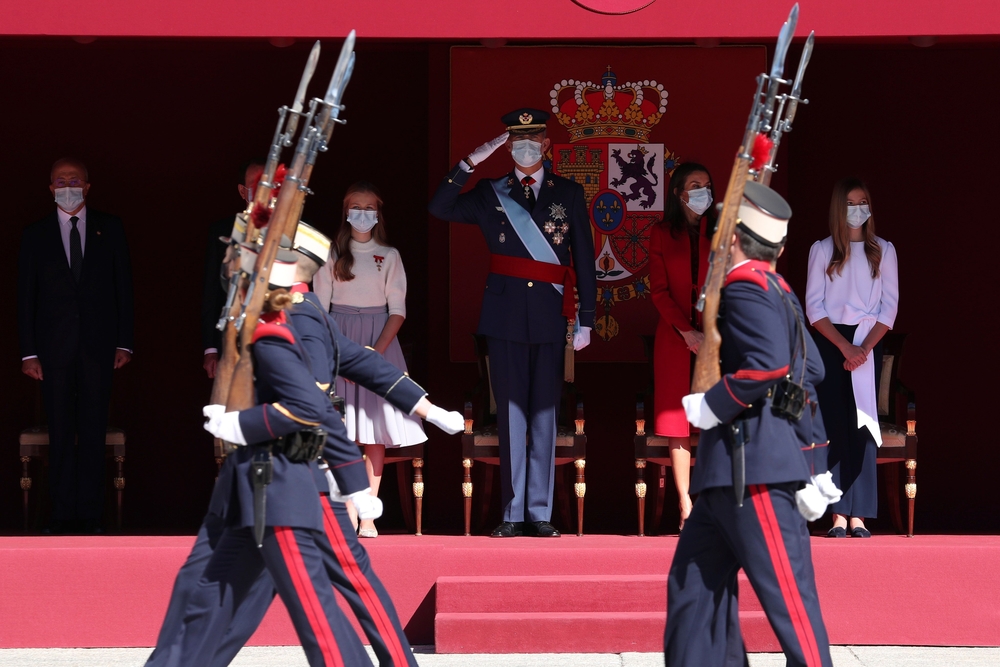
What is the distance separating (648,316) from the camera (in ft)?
26.7

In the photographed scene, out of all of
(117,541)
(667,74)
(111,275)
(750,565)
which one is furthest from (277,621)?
(667,74)

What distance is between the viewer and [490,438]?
24.4ft

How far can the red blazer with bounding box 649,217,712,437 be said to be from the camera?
733 centimetres

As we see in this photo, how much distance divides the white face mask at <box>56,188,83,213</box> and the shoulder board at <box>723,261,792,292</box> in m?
4.11

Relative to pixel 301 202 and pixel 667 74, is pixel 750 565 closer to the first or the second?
pixel 301 202

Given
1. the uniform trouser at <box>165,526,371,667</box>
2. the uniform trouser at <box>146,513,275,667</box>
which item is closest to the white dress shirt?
the uniform trouser at <box>146,513,275,667</box>

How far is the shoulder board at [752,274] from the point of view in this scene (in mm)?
4770

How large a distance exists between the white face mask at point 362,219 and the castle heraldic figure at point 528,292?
32 centimetres

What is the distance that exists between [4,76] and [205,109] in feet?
3.71

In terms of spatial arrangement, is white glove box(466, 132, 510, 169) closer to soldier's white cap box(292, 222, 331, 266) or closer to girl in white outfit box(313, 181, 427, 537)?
girl in white outfit box(313, 181, 427, 537)

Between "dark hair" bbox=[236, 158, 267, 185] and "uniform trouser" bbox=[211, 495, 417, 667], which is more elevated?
"dark hair" bbox=[236, 158, 267, 185]

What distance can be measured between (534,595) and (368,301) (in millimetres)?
1785

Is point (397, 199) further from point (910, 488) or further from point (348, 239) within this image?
point (910, 488)

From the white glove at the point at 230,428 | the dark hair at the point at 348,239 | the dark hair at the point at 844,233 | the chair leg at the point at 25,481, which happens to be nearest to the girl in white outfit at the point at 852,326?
the dark hair at the point at 844,233
